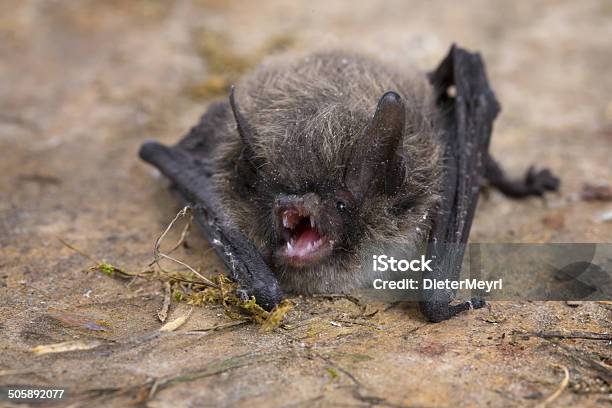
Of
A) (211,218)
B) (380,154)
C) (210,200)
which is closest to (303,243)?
(380,154)

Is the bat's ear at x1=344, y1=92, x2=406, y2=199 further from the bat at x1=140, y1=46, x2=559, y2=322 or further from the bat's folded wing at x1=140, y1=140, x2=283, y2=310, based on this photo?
the bat's folded wing at x1=140, y1=140, x2=283, y2=310

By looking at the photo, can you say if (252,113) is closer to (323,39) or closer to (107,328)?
(107,328)

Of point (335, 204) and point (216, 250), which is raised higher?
point (335, 204)

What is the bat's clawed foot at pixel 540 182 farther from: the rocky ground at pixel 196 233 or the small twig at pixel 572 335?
the small twig at pixel 572 335

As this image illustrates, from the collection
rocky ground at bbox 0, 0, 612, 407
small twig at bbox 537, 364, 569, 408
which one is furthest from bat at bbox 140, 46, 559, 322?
small twig at bbox 537, 364, 569, 408

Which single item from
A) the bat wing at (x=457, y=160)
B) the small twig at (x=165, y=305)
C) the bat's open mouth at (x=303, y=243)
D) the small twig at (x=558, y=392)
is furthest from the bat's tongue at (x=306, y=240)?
the small twig at (x=558, y=392)

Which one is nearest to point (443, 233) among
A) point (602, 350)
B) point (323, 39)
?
point (602, 350)

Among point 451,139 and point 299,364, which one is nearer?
point 299,364
